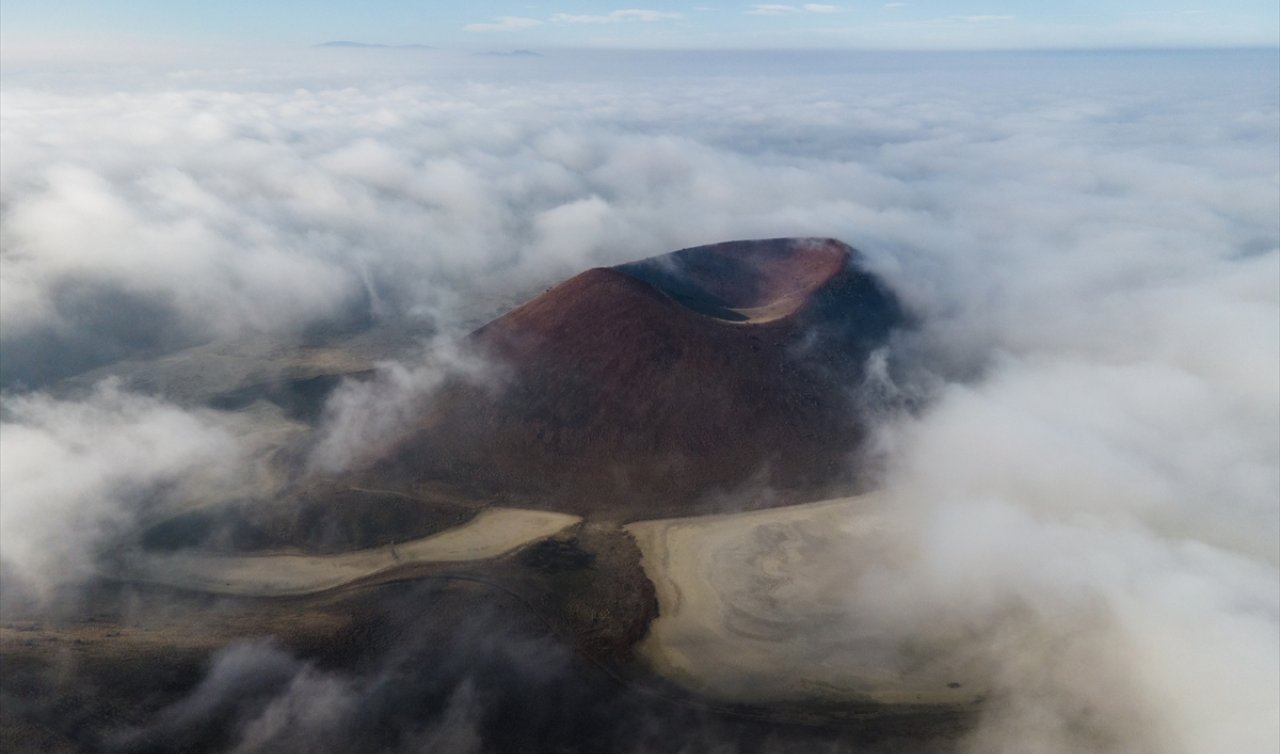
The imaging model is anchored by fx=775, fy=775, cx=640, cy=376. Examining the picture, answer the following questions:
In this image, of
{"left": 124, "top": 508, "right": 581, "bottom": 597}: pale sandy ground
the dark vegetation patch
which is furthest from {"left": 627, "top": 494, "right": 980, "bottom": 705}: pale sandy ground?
the dark vegetation patch

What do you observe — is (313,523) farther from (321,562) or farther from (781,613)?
(781,613)

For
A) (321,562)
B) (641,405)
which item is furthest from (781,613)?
(321,562)

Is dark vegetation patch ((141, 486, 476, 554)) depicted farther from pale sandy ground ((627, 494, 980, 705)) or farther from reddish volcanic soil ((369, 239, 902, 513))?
pale sandy ground ((627, 494, 980, 705))

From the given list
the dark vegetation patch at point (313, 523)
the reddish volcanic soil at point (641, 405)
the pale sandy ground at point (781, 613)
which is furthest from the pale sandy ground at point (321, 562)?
the pale sandy ground at point (781, 613)

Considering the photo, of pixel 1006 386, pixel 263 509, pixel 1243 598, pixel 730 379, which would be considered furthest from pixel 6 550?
pixel 1006 386

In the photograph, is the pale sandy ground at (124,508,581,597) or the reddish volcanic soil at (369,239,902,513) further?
the reddish volcanic soil at (369,239,902,513)
